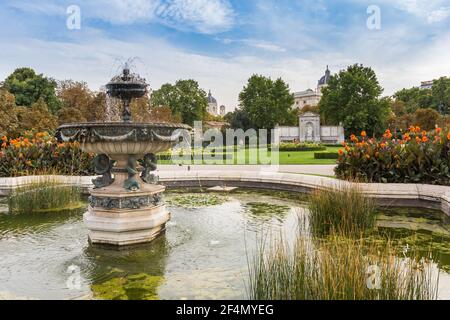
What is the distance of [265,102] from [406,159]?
173 feet

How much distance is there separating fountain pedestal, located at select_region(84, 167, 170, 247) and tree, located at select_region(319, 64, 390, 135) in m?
50.1

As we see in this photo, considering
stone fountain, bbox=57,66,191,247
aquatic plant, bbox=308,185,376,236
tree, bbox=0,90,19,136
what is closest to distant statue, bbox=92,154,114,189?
stone fountain, bbox=57,66,191,247

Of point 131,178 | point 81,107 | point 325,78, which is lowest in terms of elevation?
point 131,178

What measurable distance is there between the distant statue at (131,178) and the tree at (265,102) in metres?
55.4

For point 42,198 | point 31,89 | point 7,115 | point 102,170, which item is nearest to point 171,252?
point 102,170

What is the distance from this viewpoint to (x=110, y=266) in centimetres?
468

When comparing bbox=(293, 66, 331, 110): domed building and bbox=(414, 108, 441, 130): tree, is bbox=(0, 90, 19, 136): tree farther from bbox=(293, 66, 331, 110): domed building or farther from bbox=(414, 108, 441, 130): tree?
bbox=(293, 66, 331, 110): domed building

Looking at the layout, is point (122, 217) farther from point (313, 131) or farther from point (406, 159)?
point (313, 131)

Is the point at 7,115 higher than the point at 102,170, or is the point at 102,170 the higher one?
the point at 7,115

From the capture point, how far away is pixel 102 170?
6262 mm

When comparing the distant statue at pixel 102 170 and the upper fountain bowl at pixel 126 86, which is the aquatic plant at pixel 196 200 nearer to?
the distant statue at pixel 102 170

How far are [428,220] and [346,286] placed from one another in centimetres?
482
